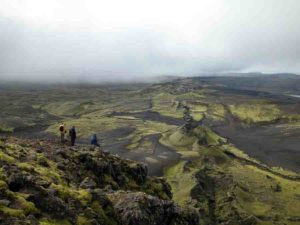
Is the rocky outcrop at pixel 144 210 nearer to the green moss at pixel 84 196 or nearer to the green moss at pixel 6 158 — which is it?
the green moss at pixel 84 196

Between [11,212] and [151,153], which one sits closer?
[11,212]

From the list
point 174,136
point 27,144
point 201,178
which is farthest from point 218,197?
point 174,136

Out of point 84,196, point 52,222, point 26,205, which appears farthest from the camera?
point 84,196

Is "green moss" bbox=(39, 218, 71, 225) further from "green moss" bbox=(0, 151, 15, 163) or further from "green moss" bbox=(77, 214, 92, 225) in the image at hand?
"green moss" bbox=(0, 151, 15, 163)

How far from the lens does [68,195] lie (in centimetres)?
3039

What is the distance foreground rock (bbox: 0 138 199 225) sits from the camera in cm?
2677

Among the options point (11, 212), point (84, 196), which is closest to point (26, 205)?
point (11, 212)

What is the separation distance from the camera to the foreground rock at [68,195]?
87.8 ft

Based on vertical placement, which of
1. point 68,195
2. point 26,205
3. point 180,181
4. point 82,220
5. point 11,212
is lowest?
point 180,181

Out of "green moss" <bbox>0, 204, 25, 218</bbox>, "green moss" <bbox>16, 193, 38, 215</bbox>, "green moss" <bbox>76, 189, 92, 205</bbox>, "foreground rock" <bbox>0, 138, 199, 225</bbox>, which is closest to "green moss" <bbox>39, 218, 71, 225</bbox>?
"foreground rock" <bbox>0, 138, 199, 225</bbox>

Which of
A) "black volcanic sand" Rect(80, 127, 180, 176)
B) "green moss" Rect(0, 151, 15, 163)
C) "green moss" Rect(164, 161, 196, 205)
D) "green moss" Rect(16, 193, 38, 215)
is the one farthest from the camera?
"black volcanic sand" Rect(80, 127, 180, 176)

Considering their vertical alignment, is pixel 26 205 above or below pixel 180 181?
above

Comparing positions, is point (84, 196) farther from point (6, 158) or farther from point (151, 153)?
point (151, 153)

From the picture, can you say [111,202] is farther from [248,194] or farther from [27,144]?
[248,194]
